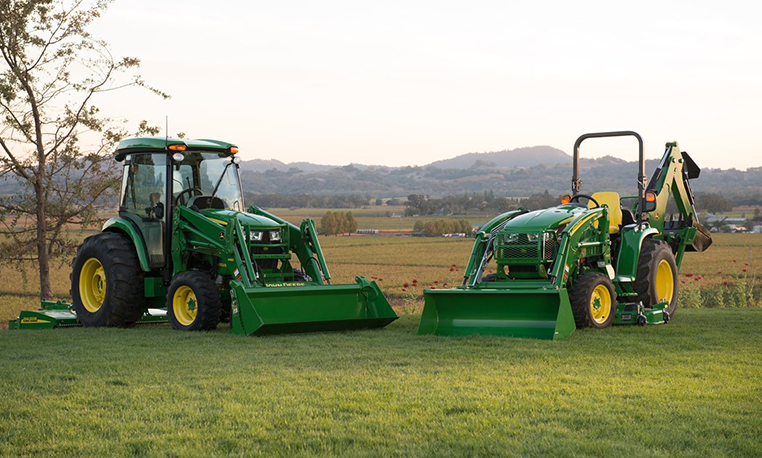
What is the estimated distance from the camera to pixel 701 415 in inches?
256

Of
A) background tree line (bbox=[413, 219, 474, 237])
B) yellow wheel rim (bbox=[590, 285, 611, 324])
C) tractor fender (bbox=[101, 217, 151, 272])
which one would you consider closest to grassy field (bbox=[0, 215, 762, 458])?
yellow wheel rim (bbox=[590, 285, 611, 324])

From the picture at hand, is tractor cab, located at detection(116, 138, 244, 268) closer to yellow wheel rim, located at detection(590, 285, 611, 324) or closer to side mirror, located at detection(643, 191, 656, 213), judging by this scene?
yellow wheel rim, located at detection(590, 285, 611, 324)

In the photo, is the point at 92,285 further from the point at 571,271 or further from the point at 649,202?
the point at 649,202

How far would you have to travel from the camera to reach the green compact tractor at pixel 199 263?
39.8ft

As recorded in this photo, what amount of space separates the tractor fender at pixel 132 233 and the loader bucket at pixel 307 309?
87.2 inches

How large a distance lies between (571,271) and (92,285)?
7.54m

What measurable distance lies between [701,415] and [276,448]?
3.07 meters

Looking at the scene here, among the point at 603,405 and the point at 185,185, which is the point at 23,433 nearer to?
the point at 603,405

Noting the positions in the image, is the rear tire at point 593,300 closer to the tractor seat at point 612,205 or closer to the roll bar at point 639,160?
the tractor seat at point 612,205

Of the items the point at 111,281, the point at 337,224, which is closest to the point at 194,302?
the point at 111,281

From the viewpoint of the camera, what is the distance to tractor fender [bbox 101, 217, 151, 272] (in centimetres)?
1334

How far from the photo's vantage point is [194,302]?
12.6 meters

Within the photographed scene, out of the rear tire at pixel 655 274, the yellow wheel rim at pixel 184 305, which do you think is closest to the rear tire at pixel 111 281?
the yellow wheel rim at pixel 184 305

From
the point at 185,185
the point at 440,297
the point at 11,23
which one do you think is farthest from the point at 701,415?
the point at 11,23
